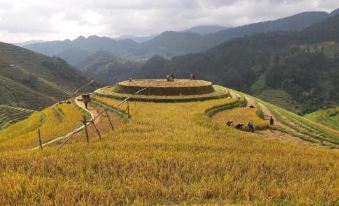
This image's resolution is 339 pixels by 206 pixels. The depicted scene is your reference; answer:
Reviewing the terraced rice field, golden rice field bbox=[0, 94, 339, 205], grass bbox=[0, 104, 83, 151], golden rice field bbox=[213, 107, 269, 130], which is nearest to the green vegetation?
golden rice field bbox=[213, 107, 269, 130]

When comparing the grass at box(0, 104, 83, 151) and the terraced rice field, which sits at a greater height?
the grass at box(0, 104, 83, 151)

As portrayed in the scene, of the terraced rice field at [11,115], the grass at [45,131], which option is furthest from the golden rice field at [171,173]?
the terraced rice field at [11,115]

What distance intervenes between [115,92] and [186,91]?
10.8m

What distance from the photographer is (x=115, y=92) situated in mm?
57250

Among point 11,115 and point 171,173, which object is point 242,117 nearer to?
point 171,173

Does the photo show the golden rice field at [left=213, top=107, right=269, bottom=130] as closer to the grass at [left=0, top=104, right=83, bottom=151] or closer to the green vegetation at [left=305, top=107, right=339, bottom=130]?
the grass at [left=0, top=104, right=83, bottom=151]

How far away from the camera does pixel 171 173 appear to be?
1541 cm

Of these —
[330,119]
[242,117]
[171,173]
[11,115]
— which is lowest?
[330,119]

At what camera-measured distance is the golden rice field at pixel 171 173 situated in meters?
12.2

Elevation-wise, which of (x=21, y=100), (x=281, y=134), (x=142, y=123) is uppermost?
(x=142, y=123)

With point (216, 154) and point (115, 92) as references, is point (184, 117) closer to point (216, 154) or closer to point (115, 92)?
point (216, 154)

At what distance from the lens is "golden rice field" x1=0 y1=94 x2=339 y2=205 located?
482 inches

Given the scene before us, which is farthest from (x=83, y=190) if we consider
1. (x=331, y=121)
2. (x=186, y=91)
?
(x=331, y=121)

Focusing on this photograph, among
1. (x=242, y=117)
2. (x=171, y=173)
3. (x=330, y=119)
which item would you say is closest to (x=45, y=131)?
(x=242, y=117)
